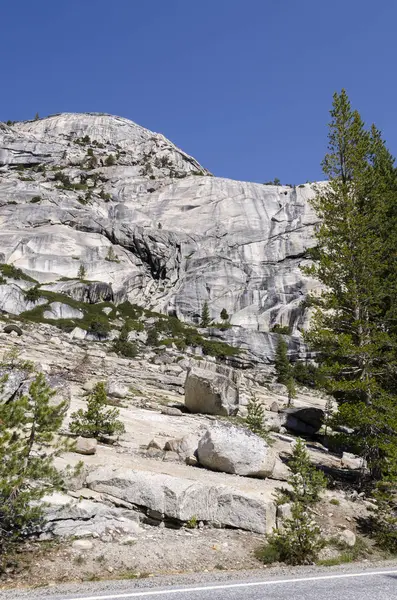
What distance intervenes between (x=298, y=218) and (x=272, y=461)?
88729mm

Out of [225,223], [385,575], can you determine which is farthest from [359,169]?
[225,223]


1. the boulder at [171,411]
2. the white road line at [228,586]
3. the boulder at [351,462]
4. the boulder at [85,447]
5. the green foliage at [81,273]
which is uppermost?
the green foliage at [81,273]

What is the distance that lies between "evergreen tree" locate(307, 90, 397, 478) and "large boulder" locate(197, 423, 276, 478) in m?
3.60

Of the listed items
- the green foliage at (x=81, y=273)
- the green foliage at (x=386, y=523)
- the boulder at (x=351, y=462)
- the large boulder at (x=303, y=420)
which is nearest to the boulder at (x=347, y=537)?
the green foliage at (x=386, y=523)

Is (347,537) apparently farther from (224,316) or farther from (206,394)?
(224,316)

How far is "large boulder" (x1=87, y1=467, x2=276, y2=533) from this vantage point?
9.23m

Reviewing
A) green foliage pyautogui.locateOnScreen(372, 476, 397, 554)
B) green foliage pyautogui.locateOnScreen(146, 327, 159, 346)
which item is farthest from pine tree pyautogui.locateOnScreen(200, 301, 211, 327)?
green foliage pyautogui.locateOnScreen(372, 476, 397, 554)

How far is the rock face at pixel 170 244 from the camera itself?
79688 millimetres

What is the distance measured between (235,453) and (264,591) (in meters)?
5.51

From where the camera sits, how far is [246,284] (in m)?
85.4

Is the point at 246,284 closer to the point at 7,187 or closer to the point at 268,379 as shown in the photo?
the point at 268,379

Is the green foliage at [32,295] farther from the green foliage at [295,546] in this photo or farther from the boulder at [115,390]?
the green foliage at [295,546]

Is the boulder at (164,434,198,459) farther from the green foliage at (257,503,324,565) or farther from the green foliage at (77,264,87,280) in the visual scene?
the green foliage at (77,264,87,280)

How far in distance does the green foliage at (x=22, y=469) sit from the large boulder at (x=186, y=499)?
189cm
